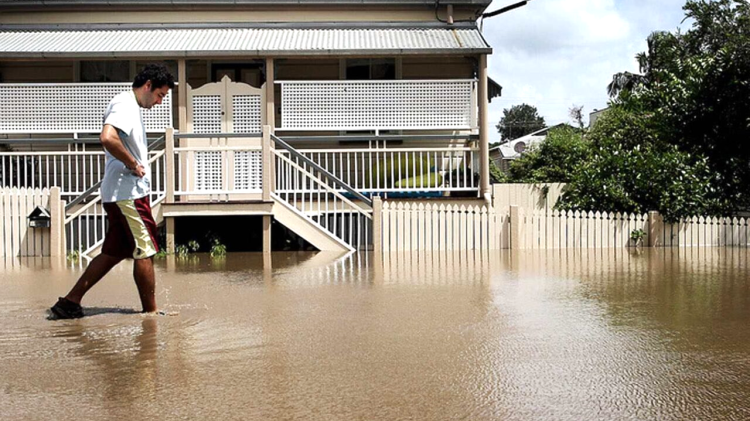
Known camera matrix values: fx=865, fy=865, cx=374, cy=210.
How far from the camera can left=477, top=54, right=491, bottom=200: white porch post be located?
17000 mm

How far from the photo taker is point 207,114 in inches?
711

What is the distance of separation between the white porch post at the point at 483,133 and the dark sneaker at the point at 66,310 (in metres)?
11.0

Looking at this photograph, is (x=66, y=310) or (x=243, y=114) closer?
(x=66, y=310)

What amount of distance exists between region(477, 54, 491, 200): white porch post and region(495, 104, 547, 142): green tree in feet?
270

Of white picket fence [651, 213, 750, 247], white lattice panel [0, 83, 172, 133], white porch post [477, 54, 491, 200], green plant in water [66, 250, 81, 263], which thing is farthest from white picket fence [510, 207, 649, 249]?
white lattice panel [0, 83, 172, 133]

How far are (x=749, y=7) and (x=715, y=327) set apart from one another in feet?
49.9

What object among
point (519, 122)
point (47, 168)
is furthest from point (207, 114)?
point (519, 122)

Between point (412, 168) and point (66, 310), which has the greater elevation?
point (412, 168)

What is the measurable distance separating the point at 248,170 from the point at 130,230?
7910 millimetres

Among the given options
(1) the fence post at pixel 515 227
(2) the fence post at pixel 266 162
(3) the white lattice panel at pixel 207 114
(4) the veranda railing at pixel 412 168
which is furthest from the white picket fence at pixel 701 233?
(3) the white lattice panel at pixel 207 114

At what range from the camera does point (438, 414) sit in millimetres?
4191

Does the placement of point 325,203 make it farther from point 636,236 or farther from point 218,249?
point 636,236

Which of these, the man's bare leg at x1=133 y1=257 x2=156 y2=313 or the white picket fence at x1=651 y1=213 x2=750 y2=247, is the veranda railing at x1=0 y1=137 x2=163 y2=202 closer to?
the man's bare leg at x1=133 y1=257 x2=156 y2=313

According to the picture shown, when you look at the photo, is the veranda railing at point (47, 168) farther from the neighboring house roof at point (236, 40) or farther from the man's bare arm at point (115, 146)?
the man's bare arm at point (115, 146)
